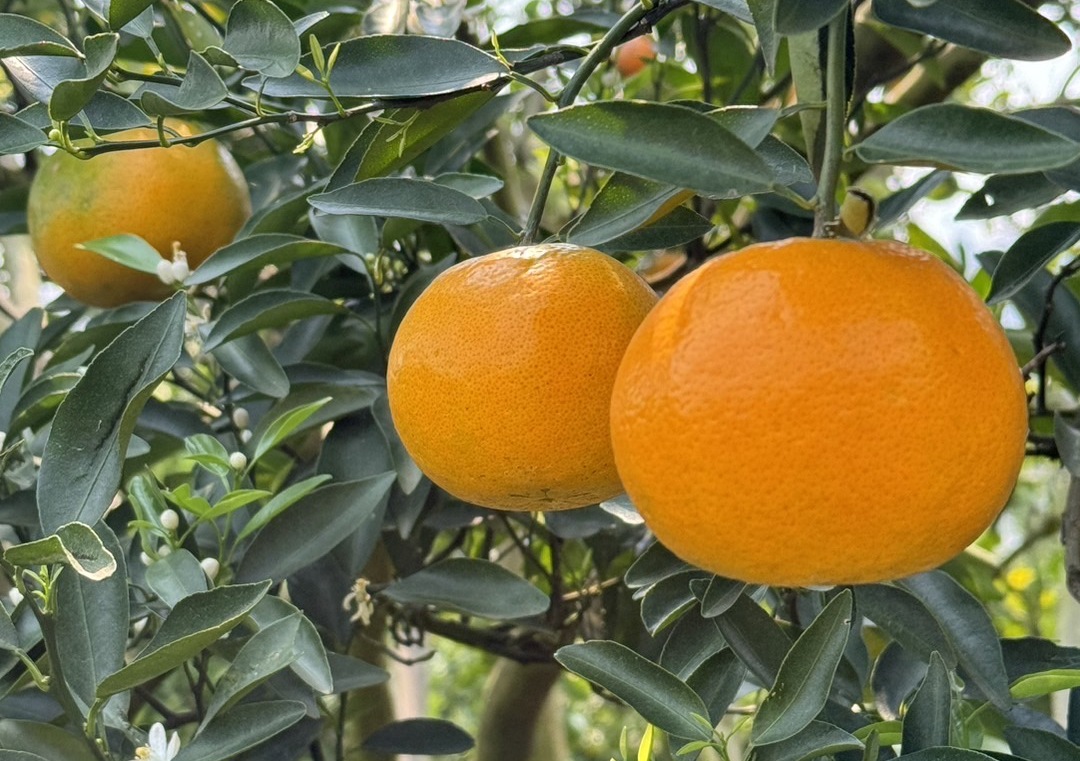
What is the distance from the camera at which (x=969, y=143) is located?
0.46m

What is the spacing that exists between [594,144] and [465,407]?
0.16 m

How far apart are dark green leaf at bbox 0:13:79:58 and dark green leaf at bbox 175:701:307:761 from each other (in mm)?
387

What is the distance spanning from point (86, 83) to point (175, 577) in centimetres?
30

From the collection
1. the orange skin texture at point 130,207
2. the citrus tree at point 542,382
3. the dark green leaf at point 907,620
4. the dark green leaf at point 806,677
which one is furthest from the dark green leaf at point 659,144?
the orange skin texture at point 130,207

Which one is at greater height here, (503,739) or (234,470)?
(234,470)

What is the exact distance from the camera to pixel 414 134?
2.25 ft

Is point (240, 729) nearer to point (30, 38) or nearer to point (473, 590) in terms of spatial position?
point (473, 590)

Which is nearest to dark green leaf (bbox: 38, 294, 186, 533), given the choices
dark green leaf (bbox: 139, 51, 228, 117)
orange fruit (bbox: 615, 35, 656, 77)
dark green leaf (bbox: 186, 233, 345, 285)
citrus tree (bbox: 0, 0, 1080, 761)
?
citrus tree (bbox: 0, 0, 1080, 761)

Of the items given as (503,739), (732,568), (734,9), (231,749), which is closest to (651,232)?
(734,9)

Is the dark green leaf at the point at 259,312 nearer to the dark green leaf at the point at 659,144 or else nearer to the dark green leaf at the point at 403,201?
the dark green leaf at the point at 403,201

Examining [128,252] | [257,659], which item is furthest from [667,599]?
[128,252]

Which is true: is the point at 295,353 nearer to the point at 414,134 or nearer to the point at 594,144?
the point at 414,134

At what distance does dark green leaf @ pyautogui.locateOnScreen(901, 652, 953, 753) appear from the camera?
60 centimetres

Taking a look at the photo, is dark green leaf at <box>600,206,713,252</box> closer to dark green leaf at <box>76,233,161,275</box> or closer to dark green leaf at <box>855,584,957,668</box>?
dark green leaf at <box>855,584,957,668</box>
